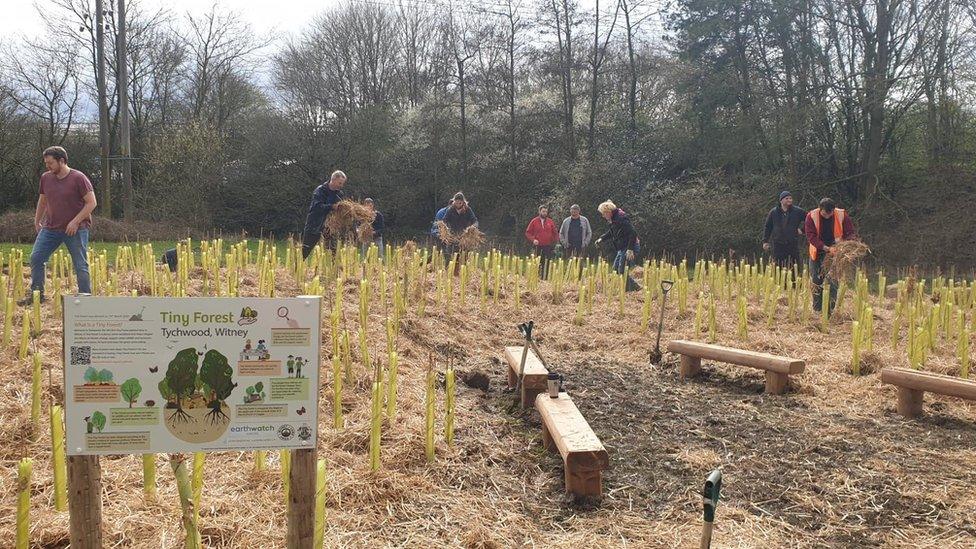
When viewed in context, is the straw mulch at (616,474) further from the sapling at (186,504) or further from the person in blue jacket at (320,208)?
the person in blue jacket at (320,208)

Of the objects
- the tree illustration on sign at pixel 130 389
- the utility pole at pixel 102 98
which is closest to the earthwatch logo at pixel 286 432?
the tree illustration on sign at pixel 130 389

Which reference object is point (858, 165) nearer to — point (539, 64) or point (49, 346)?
point (539, 64)

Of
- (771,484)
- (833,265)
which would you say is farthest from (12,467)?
(833,265)

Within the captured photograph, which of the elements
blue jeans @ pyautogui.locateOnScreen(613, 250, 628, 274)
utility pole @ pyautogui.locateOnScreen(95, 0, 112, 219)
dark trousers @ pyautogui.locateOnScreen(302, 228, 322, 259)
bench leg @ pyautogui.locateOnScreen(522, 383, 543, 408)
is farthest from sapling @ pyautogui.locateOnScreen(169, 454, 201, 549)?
utility pole @ pyautogui.locateOnScreen(95, 0, 112, 219)

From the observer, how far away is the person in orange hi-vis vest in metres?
7.90

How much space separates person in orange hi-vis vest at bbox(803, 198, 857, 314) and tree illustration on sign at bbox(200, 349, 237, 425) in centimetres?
721

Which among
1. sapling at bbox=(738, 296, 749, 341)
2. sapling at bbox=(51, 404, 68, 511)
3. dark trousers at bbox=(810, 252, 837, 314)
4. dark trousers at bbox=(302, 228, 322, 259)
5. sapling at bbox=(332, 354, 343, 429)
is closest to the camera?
sapling at bbox=(51, 404, 68, 511)

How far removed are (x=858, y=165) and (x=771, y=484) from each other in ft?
56.7

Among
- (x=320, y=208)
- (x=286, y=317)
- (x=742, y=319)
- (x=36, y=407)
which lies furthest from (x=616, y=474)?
(x=320, y=208)

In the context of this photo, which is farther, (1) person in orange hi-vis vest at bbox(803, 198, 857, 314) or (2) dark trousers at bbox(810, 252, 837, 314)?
(2) dark trousers at bbox(810, 252, 837, 314)

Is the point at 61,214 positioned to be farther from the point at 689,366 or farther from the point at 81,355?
the point at 689,366

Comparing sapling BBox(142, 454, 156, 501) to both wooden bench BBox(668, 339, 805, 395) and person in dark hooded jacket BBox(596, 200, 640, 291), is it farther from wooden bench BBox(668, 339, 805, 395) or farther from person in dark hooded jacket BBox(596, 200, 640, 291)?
person in dark hooded jacket BBox(596, 200, 640, 291)

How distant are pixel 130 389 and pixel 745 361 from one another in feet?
14.2

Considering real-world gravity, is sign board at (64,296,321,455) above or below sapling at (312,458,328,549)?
above
